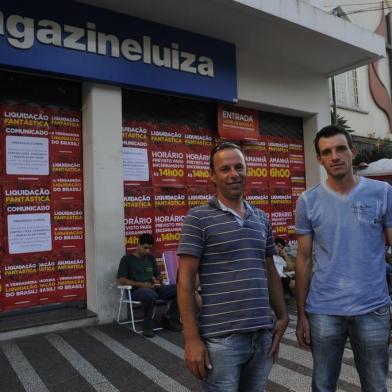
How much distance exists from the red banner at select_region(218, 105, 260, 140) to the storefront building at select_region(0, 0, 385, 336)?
3 cm

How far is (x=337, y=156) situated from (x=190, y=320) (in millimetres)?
1154

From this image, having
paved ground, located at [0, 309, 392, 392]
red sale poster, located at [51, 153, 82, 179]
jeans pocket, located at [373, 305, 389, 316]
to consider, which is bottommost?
paved ground, located at [0, 309, 392, 392]

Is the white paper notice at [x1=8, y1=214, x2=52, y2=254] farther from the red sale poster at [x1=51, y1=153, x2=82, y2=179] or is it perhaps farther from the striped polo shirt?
the striped polo shirt

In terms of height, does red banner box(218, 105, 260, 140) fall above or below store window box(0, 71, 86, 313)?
above

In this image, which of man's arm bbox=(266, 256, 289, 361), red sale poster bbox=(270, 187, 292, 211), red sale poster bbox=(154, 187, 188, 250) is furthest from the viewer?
red sale poster bbox=(270, 187, 292, 211)

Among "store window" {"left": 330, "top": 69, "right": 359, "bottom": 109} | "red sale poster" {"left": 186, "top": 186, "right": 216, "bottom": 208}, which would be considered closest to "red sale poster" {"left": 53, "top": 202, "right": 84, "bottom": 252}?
"red sale poster" {"left": 186, "top": 186, "right": 216, "bottom": 208}

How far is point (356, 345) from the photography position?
221cm

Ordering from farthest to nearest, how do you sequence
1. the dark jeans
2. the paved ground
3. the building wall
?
the building wall
the dark jeans
the paved ground

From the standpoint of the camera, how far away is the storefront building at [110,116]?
587cm

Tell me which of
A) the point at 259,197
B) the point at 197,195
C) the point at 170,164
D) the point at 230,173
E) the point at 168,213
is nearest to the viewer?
the point at 230,173

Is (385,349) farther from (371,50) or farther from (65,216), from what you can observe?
(371,50)

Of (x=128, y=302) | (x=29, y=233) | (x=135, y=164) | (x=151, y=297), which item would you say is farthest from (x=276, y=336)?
(x=135, y=164)

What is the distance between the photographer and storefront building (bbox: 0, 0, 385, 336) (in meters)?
5.87

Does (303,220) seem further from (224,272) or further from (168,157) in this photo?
(168,157)
